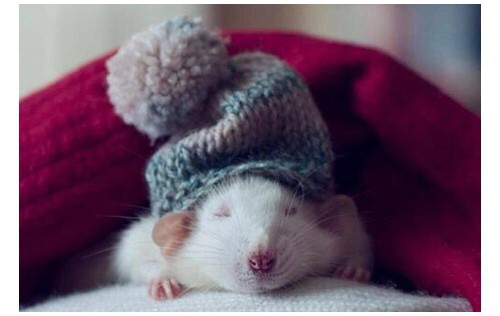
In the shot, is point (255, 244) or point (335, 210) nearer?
point (255, 244)

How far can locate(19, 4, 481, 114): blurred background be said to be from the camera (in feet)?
3.34

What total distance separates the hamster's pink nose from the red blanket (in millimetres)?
203

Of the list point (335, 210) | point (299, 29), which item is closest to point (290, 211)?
point (335, 210)

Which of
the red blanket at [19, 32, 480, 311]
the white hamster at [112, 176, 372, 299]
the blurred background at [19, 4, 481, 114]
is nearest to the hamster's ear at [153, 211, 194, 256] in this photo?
the white hamster at [112, 176, 372, 299]

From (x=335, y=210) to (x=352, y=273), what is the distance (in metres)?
0.07

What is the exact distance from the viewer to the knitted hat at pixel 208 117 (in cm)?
67

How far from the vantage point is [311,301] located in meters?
0.62

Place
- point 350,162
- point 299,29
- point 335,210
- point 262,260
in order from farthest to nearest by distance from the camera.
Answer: point 299,29 < point 350,162 < point 335,210 < point 262,260

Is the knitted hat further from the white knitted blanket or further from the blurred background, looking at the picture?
the blurred background

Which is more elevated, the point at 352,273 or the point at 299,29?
the point at 299,29

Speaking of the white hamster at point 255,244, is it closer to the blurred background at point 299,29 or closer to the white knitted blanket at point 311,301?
the white knitted blanket at point 311,301

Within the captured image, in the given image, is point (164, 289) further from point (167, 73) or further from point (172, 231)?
point (167, 73)

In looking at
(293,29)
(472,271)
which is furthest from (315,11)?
(472,271)

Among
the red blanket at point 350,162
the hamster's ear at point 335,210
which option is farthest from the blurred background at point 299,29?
the hamster's ear at point 335,210
